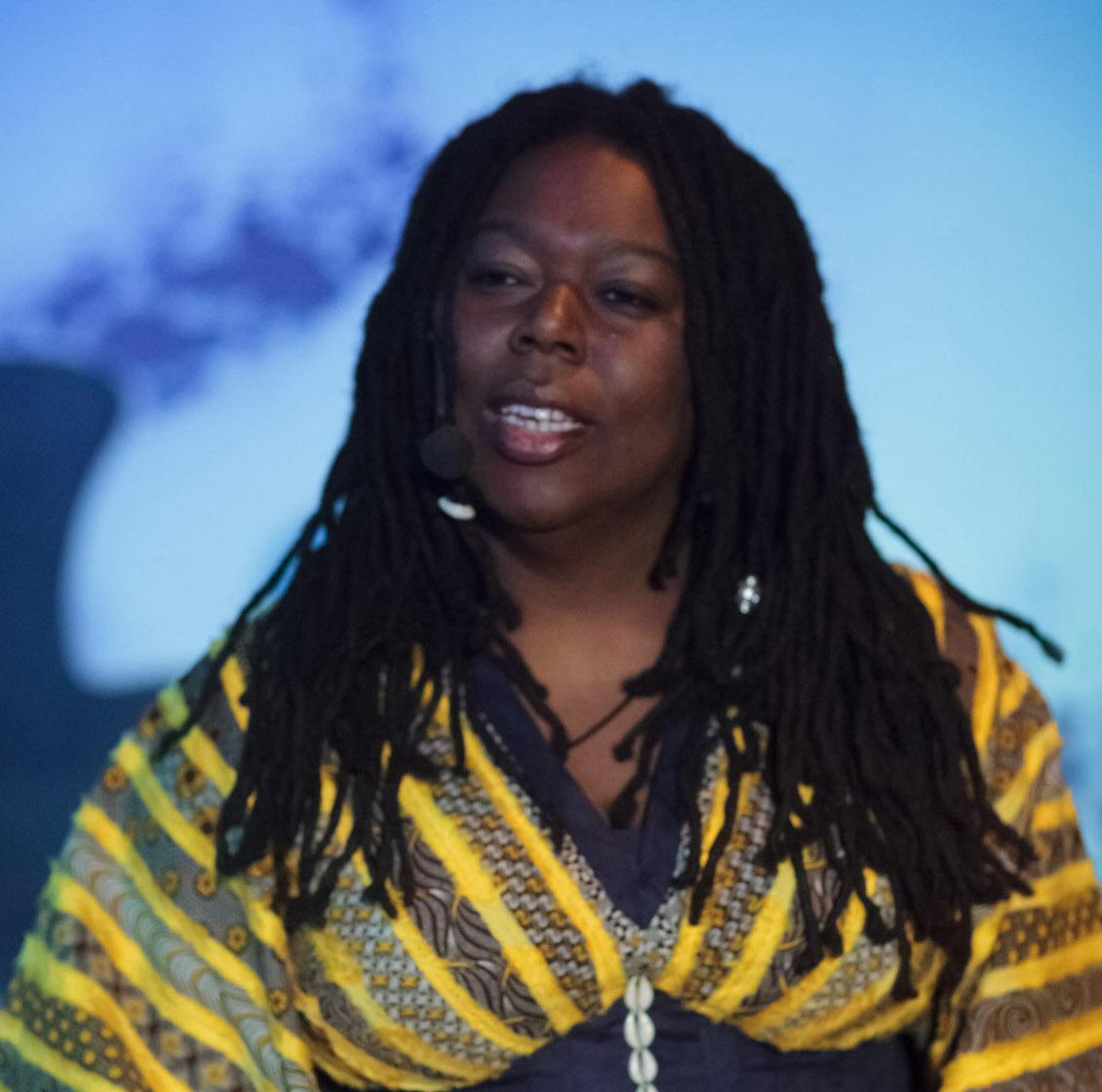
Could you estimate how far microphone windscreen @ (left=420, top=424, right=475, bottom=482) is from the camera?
1.73 m

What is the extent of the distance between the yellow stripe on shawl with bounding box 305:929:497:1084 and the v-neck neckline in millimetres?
198

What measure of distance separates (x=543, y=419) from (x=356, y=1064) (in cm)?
58

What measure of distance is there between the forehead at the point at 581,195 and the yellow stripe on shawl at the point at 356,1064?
710 millimetres

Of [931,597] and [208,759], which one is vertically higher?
[931,597]

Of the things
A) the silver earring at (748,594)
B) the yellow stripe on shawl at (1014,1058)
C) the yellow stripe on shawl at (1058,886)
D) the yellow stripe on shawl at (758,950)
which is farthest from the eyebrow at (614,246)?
the yellow stripe on shawl at (1014,1058)

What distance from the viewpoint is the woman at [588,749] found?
167 centimetres

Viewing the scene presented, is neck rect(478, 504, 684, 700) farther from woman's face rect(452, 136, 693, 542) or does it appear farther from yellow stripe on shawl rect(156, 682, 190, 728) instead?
yellow stripe on shawl rect(156, 682, 190, 728)

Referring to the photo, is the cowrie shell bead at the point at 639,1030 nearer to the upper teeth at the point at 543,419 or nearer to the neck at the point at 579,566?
the neck at the point at 579,566

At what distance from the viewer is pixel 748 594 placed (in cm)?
182

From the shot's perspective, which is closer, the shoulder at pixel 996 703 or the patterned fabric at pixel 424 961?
the patterned fabric at pixel 424 961

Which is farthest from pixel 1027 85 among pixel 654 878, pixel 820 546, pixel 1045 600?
pixel 654 878

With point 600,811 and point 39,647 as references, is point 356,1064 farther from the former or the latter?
point 39,647

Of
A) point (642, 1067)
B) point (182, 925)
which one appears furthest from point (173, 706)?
point (642, 1067)

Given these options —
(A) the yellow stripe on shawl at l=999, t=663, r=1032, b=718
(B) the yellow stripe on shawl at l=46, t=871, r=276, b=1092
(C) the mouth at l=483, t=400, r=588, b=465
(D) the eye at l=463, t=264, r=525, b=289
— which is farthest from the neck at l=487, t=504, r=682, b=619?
(B) the yellow stripe on shawl at l=46, t=871, r=276, b=1092
